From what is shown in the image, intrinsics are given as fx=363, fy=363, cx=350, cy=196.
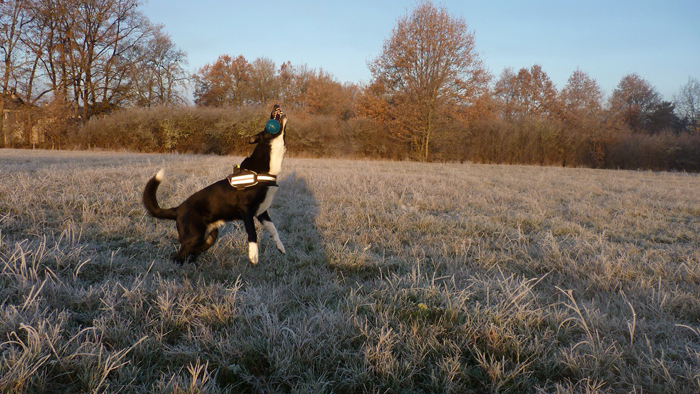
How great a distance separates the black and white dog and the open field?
0.26 metres

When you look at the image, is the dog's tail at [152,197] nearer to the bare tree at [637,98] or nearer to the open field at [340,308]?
the open field at [340,308]

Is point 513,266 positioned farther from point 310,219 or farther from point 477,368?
point 310,219

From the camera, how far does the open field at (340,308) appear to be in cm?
156

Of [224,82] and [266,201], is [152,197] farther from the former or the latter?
[224,82]

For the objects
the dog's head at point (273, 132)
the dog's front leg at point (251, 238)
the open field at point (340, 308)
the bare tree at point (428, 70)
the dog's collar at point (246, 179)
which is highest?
the bare tree at point (428, 70)

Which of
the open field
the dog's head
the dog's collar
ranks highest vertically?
the dog's head

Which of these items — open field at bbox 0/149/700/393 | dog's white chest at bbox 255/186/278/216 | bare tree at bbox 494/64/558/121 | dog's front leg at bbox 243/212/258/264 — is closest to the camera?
open field at bbox 0/149/700/393

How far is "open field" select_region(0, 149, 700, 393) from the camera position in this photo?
5.11 feet

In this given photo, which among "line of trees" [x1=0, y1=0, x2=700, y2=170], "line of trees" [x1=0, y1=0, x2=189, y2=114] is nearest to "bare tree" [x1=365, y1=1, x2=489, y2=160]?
"line of trees" [x1=0, y1=0, x2=700, y2=170]

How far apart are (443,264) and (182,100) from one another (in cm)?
2755

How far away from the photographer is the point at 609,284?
2.75m

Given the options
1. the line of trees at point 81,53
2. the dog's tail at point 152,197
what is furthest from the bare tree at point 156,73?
the dog's tail at point 152,197

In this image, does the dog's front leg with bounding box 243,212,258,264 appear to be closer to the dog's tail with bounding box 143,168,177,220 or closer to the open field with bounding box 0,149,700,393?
the open field with bounding box 0,149,700,393

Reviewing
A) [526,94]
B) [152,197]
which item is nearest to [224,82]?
[526,94]
